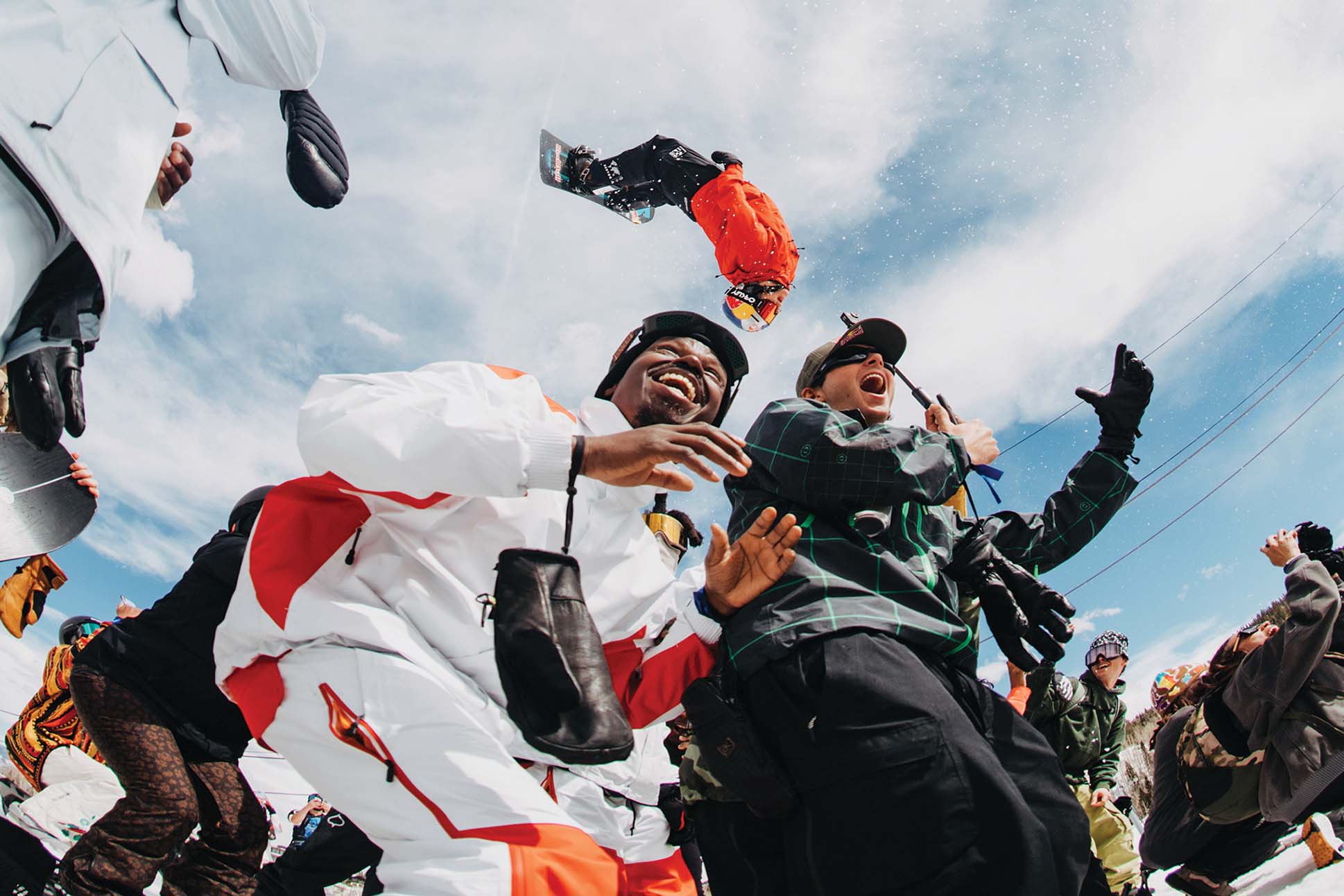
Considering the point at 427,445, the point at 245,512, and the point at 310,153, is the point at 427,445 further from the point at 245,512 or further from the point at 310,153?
the point at 245,512

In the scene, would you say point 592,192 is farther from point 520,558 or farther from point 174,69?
point 520,558

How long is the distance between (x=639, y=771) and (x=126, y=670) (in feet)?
6.28

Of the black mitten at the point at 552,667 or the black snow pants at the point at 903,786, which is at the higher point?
the black mitten at the point at 552,667

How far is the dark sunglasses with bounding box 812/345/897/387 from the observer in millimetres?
2531

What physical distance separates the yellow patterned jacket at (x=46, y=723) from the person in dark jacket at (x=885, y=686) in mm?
4628

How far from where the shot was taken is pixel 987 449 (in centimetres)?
225

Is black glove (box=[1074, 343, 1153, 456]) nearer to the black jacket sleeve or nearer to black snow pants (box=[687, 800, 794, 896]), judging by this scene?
the black jacket sleeve

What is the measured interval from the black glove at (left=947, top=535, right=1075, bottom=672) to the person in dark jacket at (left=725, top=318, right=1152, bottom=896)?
19 millimetres

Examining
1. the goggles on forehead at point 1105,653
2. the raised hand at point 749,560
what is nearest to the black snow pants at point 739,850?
the raised hand at point 749,560

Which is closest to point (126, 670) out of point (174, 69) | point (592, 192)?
point (174, 69)

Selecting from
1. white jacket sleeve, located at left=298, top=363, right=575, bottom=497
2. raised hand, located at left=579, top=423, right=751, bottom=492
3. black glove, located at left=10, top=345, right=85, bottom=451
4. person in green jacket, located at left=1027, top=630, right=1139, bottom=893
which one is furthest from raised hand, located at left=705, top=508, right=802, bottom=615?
person in green jacket, located at left=1027, top=630, right=1139, bottom=893

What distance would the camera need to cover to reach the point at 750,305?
5.63 m

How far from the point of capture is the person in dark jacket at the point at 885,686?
1605 mm

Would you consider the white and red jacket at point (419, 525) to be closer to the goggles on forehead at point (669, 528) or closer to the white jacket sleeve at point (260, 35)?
the white jacket sleeve at point (260, 35)
